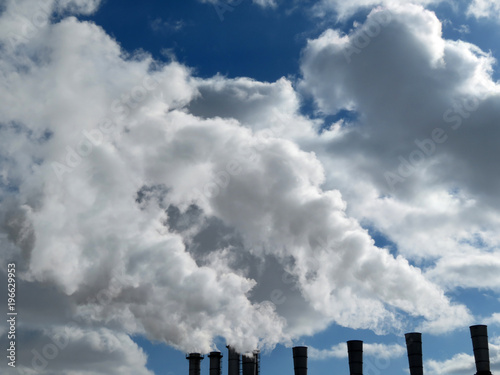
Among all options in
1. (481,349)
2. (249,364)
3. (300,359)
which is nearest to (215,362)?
(249,364)

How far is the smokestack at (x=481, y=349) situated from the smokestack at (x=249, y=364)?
16637 millimetres

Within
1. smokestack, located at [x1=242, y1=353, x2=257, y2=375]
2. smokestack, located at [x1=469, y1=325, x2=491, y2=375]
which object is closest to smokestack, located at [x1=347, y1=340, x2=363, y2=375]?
smokestack, located at [x1=242, y1=353, x2=257, y2=375]

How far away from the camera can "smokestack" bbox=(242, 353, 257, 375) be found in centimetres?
4138

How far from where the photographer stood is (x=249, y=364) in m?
41.6

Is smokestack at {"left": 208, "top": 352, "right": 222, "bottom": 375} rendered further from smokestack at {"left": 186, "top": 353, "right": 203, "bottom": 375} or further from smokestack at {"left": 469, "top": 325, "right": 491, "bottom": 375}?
smokestack at {"left": 469, "top": 325, "right": 491, "bottom": 375}

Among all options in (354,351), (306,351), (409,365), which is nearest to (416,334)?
(409,365)

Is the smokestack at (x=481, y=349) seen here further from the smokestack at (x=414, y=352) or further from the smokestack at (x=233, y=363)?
the smokestack at (x=233, y=363)

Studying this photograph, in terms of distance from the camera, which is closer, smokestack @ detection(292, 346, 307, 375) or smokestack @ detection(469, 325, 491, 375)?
smokestack @ detection(469, 325, 491, 375)

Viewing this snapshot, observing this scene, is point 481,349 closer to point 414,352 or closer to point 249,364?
point 414,352

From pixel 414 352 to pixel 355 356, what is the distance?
13.9 feet

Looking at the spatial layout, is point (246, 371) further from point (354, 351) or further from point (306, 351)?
point (354, 351)

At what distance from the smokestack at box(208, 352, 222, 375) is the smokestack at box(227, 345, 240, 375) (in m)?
1.30

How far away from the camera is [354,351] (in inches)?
1512

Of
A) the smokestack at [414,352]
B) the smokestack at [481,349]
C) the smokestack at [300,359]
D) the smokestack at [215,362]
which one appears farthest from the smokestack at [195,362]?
the smokestack at [481,349]
